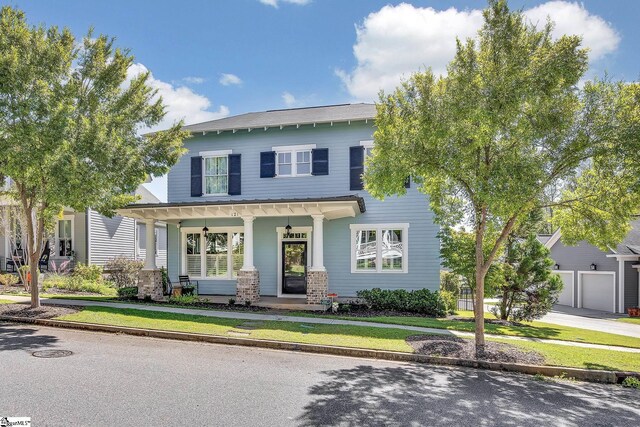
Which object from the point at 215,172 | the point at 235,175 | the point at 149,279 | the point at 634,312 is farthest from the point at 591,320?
the point at 149,279

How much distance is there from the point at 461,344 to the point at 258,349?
4551 millimetres

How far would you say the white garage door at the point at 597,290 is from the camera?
915 inches

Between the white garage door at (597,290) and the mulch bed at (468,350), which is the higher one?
the mulch bed at (468,350)

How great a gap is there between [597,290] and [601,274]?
105cm

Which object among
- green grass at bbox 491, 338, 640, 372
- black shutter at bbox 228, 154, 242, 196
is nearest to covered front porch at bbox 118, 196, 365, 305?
black shutter at bbox 228, 154, 242, 196

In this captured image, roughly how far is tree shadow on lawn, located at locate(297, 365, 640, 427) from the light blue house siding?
8.37 meters

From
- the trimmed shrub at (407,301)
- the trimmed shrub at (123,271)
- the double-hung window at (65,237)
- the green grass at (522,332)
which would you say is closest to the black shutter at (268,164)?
the trimmed shrub at (407,301)

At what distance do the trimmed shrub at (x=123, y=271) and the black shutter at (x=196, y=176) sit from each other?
6.45m

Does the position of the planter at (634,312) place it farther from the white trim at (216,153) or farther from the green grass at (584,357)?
the white trim at (216,153)

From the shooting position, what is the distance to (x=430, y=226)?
1578 centimetres

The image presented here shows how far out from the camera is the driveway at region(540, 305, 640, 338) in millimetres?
15119

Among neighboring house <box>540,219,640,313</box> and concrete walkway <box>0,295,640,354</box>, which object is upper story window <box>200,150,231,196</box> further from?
neighboring house <box>540,219,640,313</box>

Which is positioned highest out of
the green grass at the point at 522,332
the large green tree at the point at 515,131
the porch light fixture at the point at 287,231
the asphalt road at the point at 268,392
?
the large green tree at the point at 515,131

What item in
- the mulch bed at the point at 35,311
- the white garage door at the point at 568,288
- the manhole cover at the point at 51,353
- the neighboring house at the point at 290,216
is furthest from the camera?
the white garage door at the point at 568,288
